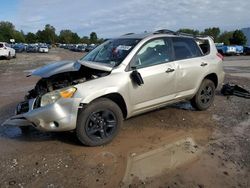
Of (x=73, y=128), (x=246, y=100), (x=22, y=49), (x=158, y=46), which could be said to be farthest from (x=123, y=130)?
(x=22, y=49)

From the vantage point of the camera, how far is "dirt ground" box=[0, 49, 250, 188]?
154 inches

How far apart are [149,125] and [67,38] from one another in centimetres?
12678

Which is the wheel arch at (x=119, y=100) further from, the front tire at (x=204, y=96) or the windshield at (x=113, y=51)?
the front tire at (x=204, y=96)

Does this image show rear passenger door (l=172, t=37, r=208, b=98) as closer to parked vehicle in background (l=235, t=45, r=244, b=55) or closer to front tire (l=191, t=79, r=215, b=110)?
front tire (l=191, t=79, r=215, b=110)

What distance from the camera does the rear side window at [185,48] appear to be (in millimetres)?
6164

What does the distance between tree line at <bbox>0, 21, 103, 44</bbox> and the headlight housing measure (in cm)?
10655

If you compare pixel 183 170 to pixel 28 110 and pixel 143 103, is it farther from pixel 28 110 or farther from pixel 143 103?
pixel 28 110

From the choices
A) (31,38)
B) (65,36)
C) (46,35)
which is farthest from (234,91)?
(65,36)

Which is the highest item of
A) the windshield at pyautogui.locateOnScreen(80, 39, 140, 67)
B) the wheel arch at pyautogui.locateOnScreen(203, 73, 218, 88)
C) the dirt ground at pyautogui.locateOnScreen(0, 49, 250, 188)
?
the windshield at pyautogui.locateOnScreen(80, 39, 140, 67)

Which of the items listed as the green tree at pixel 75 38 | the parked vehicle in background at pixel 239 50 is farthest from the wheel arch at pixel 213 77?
the green tree at pixel 75 38

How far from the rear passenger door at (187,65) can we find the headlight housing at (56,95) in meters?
2.28

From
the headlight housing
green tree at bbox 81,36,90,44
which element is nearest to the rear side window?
the headlight housing

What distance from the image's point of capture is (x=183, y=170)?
4.16 metres

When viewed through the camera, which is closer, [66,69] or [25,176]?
[25,176]
